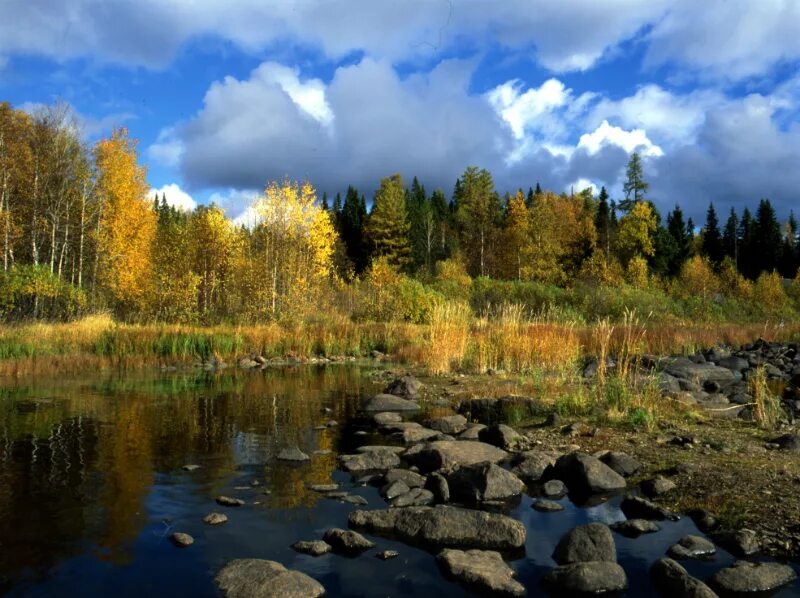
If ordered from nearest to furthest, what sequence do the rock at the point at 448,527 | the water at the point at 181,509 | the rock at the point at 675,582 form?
the rock at the point at 675,582 < the water at the point at 181,509 < the rock at the point at 448,527

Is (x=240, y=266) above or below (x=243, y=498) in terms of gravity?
above

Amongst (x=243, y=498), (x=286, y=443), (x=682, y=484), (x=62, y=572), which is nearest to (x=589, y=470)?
(x=682, y=484)

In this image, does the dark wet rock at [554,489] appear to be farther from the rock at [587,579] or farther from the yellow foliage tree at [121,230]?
the yellow foliage tree at [121,230]

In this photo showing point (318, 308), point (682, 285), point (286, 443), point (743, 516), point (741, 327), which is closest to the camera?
point (743, 516)

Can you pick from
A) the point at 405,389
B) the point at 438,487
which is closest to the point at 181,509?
the point at 438,487

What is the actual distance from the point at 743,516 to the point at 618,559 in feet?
4.87

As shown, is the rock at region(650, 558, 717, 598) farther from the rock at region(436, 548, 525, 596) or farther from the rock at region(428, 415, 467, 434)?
the rock at region(428, 415, 467, 434)

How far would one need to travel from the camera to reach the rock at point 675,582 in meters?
4.58

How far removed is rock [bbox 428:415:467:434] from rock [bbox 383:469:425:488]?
2.57m

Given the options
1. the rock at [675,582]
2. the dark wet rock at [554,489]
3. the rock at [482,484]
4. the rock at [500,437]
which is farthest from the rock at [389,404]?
the rock at [675,582]

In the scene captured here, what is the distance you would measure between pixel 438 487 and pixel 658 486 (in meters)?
2.36

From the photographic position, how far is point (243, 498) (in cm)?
691

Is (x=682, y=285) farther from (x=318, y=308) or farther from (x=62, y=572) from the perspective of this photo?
(x=62, y=572)

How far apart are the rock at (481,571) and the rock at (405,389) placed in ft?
27.3
